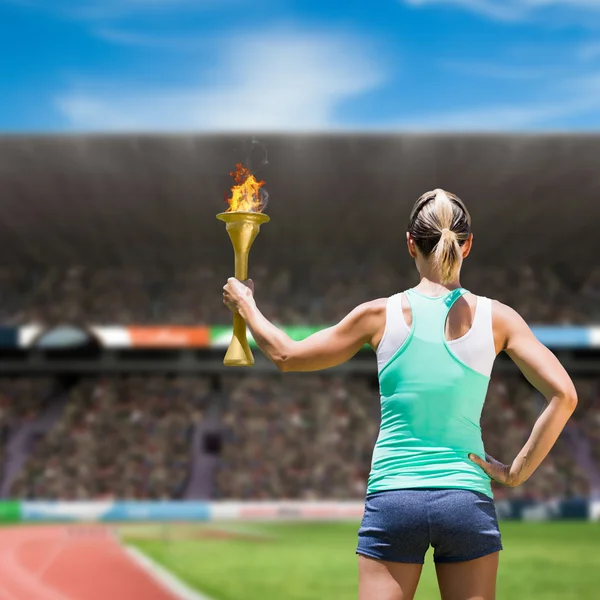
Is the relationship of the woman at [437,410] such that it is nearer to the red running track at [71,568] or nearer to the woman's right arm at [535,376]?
the woman's right arm at [535,376]

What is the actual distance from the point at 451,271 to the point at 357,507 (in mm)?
14822

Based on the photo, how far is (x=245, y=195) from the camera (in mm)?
3006

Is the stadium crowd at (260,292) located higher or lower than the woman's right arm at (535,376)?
higher

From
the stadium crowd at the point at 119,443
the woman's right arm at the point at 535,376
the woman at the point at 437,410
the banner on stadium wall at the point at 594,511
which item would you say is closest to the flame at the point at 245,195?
the woman at the point at 437,410

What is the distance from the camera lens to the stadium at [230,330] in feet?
52.9

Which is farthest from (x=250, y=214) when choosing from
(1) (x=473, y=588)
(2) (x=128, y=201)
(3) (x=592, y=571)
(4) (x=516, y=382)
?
(4) (x=516, y=382)

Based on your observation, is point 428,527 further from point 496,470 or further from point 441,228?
point 441,228

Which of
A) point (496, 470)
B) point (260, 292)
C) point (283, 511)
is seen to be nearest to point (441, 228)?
point (496, 470)

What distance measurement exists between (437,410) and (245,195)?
97 centimetres

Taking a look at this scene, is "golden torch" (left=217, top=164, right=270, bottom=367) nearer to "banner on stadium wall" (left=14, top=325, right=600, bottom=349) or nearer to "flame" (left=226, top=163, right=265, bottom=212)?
"flame" (left=226, top=163, right=265, bottom=212)

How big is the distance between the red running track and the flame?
22.0 feet

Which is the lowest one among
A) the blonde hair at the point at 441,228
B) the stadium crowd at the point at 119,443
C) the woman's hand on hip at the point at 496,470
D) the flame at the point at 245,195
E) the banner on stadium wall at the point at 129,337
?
the stadium crowd at the point at 119,443

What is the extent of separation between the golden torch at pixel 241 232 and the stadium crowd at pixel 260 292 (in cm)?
1728

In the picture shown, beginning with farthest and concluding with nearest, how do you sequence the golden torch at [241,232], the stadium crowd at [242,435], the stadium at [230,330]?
the stadium crowd at [242,435] → the stadium at [230,330] → the golden torch at [241,232]
